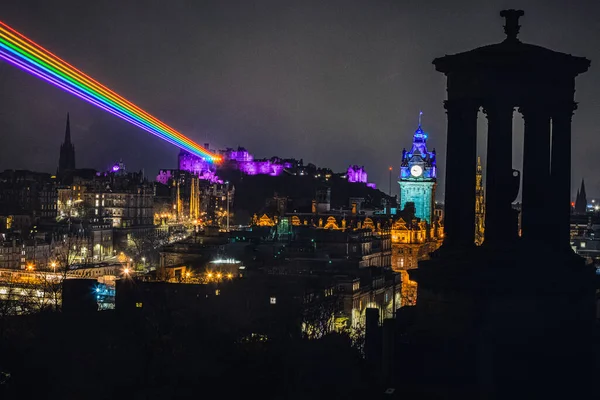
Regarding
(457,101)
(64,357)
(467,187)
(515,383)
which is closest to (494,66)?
(457,101)

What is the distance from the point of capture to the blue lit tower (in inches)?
4392

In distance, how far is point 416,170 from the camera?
11212 cm

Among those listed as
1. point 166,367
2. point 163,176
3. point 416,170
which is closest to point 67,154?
point 163,176

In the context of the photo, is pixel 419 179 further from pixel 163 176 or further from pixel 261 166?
pixel 163 176

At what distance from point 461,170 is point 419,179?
89376 mm

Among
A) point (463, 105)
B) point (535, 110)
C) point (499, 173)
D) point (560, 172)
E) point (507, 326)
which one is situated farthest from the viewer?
point (560, 172)

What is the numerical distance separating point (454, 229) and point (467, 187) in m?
1.10

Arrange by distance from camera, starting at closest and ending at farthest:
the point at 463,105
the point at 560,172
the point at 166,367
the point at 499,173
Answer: the point at 499,173, the point at 463,105, the point at 560,172, the point at 166,367

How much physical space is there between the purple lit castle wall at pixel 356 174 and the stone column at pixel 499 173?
162 metres

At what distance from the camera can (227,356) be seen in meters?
24.2

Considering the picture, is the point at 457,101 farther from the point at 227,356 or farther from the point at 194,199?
the point at 194,199

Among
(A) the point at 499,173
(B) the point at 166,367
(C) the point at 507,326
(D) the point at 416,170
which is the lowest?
(B) the point at 166,367

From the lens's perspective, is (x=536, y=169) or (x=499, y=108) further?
(x=536, y=169)

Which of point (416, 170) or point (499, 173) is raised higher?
point (416, 170)
